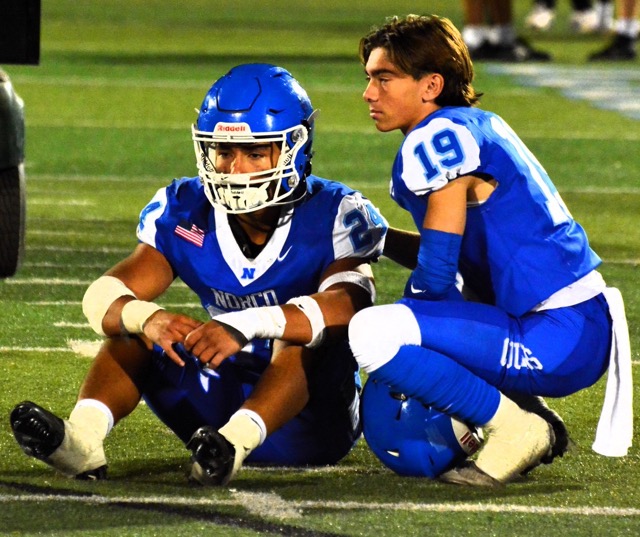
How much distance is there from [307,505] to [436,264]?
680 millimetres

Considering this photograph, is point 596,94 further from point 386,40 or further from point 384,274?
point 386,40

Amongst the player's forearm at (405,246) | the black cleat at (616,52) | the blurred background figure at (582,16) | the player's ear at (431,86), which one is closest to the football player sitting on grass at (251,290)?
the player's forearm at (405,246)

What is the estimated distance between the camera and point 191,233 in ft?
15.6

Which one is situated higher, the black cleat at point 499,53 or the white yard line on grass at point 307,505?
the white yard line on grass at point 307,505

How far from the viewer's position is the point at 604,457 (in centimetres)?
484

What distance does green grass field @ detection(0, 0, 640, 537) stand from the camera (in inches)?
165

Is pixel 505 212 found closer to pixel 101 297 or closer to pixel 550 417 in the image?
pixel 550 417

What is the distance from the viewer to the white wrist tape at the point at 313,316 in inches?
176

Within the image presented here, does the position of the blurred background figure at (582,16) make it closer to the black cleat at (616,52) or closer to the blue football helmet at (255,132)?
the black cleat at (616,52)

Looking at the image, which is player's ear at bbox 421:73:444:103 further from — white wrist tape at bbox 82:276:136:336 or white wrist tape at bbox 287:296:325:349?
white wrist tape at bbox 82:276:136:336

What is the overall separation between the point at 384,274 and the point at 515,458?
10.9 feet

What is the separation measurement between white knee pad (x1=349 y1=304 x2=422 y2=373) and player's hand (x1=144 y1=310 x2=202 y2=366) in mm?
405

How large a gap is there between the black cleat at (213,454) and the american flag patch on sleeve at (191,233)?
2.11 feet

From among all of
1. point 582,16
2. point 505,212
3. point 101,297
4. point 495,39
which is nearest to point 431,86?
point 505,212
